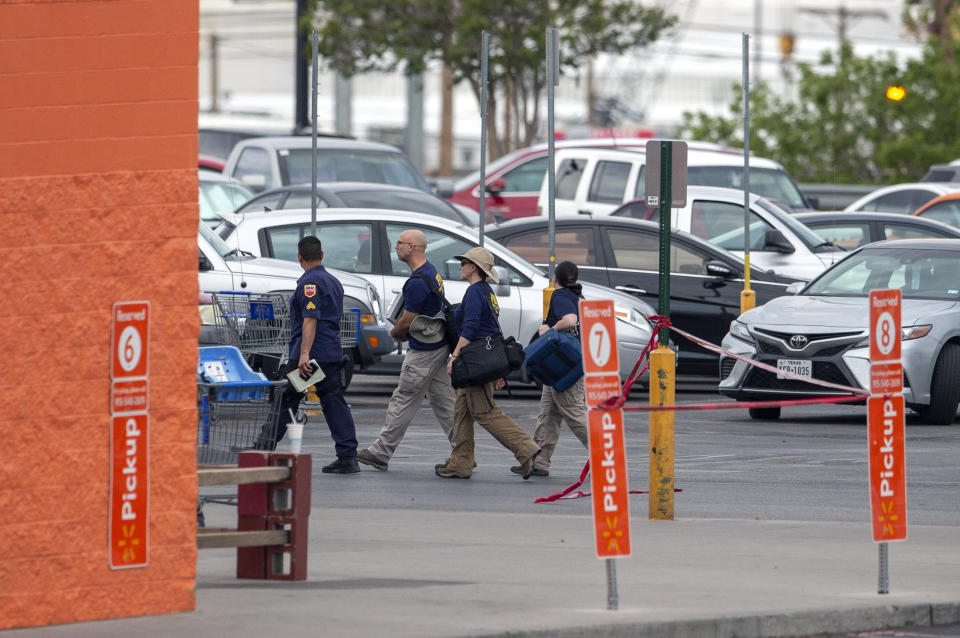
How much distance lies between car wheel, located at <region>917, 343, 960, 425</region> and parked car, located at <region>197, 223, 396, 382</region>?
4.61m

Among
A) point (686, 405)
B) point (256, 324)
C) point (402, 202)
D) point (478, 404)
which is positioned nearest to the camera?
point (686, 405)

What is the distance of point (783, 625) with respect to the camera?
7770 millimetres

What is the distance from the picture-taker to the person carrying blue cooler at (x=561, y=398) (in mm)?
12641

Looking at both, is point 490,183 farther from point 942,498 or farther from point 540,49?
point 942,498

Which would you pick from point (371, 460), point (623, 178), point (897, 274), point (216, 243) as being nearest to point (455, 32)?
point (623, 178)

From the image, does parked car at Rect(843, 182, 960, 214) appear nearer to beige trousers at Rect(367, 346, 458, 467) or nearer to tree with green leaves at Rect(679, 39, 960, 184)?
tree with green leaves at Rect(679, 39, 960, 184)

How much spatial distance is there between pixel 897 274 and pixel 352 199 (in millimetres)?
6960

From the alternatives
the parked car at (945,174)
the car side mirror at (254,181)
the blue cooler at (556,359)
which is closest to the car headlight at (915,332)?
the blue cooler at (556,359)

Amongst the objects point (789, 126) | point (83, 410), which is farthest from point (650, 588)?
point (789, 126)

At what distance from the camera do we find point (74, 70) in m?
7.29

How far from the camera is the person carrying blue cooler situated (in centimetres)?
1264

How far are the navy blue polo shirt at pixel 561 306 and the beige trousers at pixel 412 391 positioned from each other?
81cm

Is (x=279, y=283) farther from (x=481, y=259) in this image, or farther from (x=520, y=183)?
(x=520, y=183)

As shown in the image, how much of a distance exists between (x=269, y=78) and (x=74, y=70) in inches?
4194
